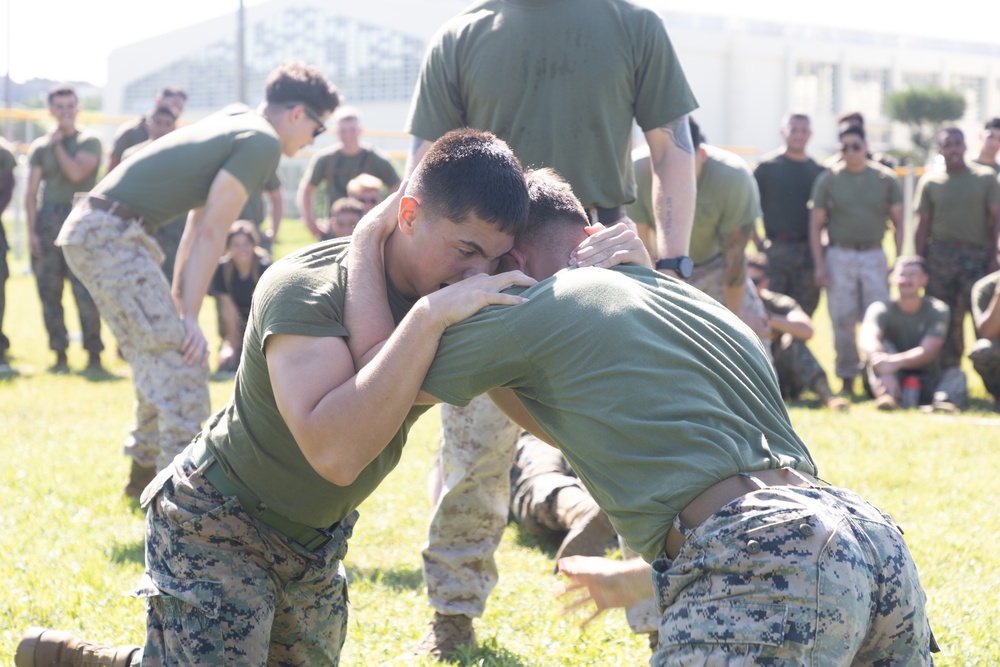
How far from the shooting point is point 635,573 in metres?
2.65

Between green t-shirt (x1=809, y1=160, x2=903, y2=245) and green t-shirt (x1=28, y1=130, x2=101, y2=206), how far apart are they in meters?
6.96

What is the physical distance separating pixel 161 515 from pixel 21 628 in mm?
1564

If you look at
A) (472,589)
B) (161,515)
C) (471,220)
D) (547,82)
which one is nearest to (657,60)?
(547,82)

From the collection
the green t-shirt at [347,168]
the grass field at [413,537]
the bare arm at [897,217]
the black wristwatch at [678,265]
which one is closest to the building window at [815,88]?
the bare arm at [897,217]

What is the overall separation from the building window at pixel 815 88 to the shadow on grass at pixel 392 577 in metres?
52.9

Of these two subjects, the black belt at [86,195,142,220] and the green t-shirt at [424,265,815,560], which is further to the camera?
the black belt at [86,195,142,220]

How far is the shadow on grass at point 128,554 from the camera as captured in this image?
4.84 m

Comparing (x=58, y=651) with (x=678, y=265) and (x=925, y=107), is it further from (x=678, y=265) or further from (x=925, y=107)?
(x=925, y=107)

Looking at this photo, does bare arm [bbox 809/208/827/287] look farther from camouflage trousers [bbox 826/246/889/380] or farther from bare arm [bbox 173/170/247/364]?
bare arm [bbox 173/170/247/364]

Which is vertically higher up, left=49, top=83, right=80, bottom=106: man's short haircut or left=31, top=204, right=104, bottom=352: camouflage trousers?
left=49, top=83, right=80, bottom=106: man's short haircut

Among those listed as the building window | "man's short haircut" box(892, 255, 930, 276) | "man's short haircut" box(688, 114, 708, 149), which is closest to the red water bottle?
"man's short haircut" box(892, 255, 930, 276)

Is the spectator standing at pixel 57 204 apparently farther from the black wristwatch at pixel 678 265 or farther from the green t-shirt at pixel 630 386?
the green t-shirt at pixel 630 386

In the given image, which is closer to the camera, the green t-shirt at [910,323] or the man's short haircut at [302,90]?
the man's short haircut at [302,90]

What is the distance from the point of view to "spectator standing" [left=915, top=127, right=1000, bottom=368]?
10.3 m
